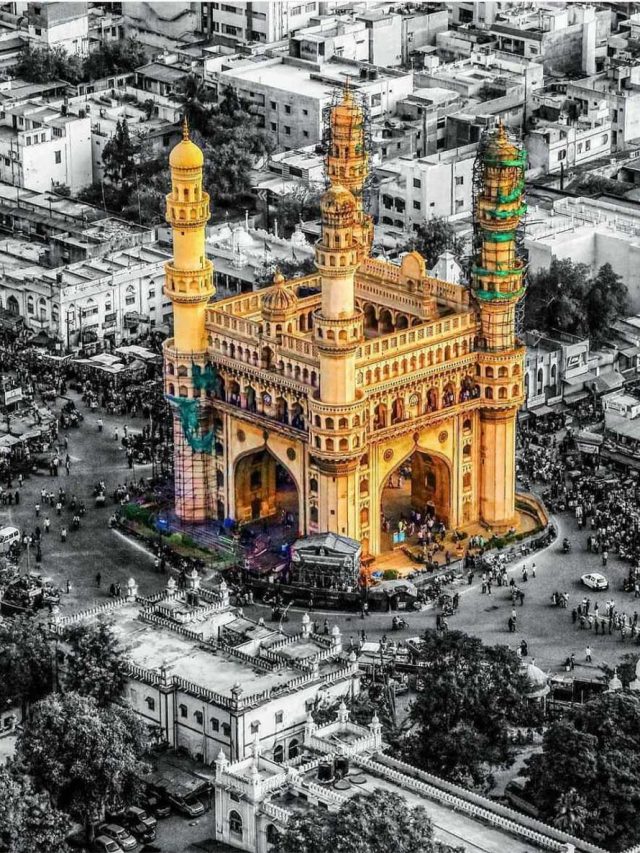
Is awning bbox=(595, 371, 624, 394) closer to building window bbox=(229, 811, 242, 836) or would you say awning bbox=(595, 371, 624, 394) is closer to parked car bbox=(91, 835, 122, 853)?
building window bbox=(229, 811, 242, 836)

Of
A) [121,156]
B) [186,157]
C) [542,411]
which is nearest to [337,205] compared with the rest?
[186,157]

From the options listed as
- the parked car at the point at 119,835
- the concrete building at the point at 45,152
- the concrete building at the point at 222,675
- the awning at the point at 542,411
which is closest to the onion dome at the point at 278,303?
the concrete building at the point at 222,675

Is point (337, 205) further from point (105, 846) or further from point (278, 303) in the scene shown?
point (105, 846)

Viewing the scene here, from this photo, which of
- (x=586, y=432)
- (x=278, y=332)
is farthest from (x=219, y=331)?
(x=586, y=432)

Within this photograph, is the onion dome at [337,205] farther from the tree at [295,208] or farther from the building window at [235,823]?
the tree at [295,208]

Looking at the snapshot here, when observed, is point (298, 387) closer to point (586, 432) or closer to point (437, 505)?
point (437, 505)

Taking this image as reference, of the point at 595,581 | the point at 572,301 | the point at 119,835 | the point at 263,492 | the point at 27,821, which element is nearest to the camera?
the point at 27,821
